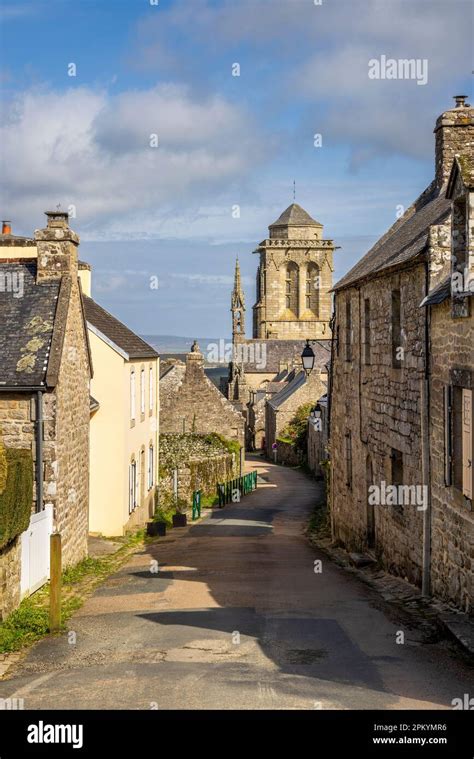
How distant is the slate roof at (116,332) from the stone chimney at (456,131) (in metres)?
9.13

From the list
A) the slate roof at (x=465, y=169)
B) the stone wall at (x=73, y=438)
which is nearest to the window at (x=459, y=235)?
the slate roof at (x=465, y=169)

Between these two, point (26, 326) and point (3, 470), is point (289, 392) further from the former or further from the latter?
point (3, 470)

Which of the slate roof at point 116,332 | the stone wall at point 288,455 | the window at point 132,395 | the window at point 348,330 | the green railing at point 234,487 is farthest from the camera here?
the stone wall at point 288,455

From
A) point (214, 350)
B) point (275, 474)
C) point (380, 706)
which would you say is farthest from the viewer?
point (214, 350)

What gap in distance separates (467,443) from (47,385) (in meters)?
7.03

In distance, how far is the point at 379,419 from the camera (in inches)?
651

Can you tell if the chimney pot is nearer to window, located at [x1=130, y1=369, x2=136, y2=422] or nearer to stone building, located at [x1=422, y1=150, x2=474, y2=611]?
stone building, located at [x1=422, y1=150, x2=474, y2=611]

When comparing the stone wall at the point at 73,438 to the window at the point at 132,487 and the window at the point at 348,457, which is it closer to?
the window at the point at 132,487

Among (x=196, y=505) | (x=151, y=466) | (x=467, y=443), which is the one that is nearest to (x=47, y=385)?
(x=467, y=443)

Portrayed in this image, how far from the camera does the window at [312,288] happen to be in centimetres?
10644

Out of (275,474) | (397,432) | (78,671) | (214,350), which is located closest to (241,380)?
(214,350)

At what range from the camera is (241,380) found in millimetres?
86688
